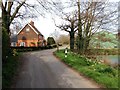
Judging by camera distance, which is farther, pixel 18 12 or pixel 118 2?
pixel 18 12

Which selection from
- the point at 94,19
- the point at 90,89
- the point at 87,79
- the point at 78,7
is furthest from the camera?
the point at 78,7

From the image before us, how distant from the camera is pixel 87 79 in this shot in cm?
1408

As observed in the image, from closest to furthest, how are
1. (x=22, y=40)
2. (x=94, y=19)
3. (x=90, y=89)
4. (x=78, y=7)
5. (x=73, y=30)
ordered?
(x=90, y=89) < (x=94, y=19) < (x=78, y=7) < (x=73, y=30) < (x=22, y=40)

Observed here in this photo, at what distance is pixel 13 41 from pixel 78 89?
66066 mm

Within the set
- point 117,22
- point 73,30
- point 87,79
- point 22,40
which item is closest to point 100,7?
point 117,22

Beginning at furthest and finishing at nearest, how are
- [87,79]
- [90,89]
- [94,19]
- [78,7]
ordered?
[78,7]
[94,19]
[87,79]
[90,89]

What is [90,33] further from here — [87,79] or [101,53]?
[87,79]

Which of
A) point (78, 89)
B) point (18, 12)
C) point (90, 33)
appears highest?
point (18, 12)

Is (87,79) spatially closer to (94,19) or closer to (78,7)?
(94,19)

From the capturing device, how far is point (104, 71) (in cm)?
1594

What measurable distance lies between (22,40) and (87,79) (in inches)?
2419

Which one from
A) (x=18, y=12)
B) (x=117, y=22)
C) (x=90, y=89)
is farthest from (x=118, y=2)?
(x=90, y=89)

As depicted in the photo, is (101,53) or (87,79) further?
(101,53)

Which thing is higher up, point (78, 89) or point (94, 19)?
point (94, 19)
